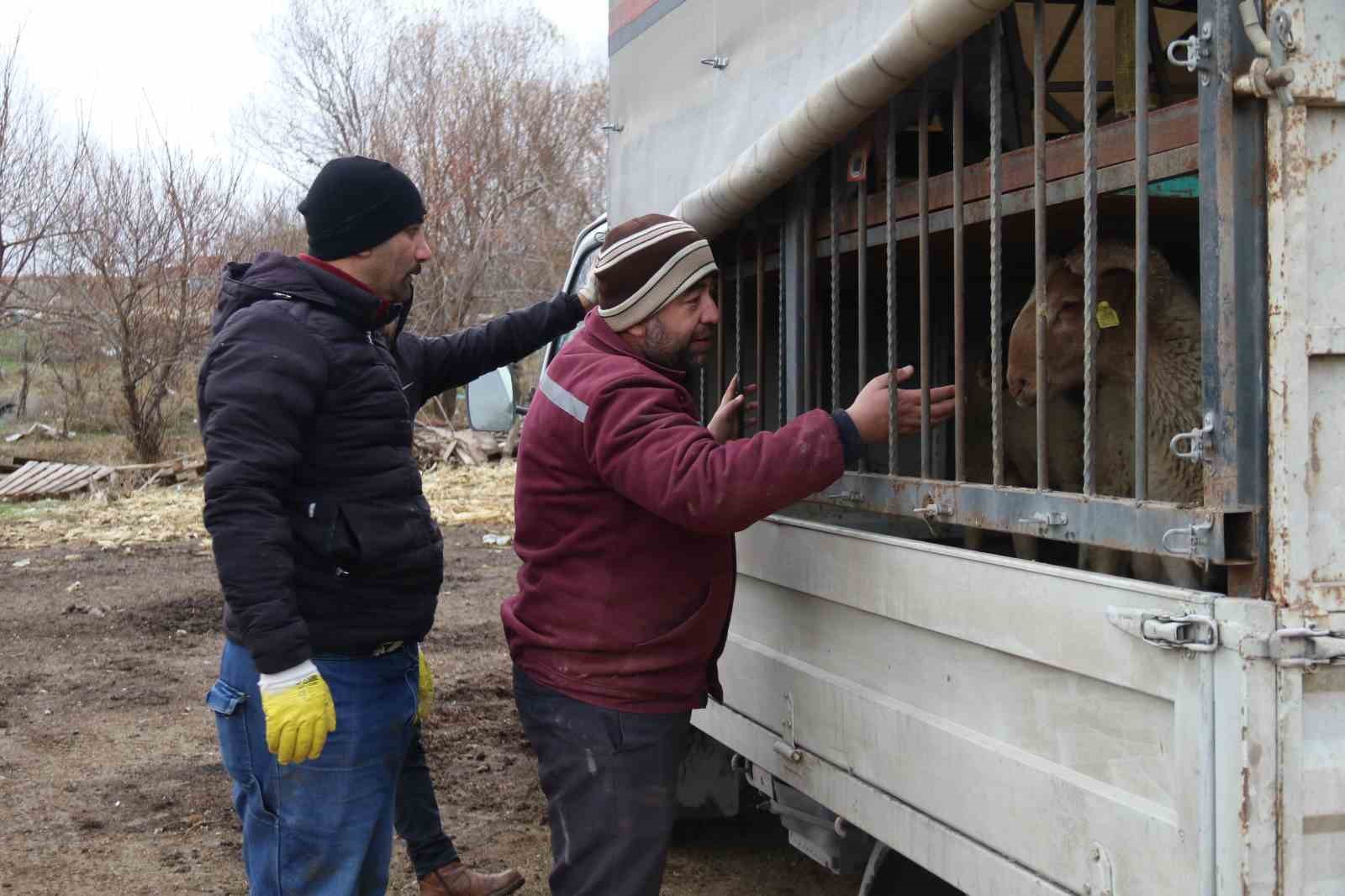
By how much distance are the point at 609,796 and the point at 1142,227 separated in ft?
5.14

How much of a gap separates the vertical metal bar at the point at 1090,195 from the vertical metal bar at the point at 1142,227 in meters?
0.11

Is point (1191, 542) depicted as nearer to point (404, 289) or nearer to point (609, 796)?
point (609, 796)

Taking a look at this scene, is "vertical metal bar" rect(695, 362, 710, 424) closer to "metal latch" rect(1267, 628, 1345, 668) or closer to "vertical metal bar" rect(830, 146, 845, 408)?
"vertical metal bar" rect(830, 146, 845, 408)

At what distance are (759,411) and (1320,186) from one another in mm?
2047

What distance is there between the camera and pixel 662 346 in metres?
2.90

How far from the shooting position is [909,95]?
292 centimetres

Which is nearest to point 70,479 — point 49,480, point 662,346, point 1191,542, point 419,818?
point 49,480

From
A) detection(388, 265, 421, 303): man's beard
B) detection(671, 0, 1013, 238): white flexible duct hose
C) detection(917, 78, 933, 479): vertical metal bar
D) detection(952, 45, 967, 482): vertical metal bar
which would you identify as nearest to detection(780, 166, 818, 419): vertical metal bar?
detection(671, 0, 1013, 238): white flexible duct hose

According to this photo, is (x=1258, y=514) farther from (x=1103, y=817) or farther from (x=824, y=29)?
(x=824, y=29)

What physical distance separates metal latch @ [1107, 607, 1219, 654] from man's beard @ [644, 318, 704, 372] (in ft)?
4.05

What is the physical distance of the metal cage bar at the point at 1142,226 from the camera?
2.15 metres

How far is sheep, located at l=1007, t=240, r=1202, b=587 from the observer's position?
9.98ft

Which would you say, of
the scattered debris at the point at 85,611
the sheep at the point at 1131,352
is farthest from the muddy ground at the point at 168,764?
the sheep at the point at 1131,352

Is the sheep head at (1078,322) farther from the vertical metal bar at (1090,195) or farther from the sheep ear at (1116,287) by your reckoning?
the vertical metal bar at (1090,195)
